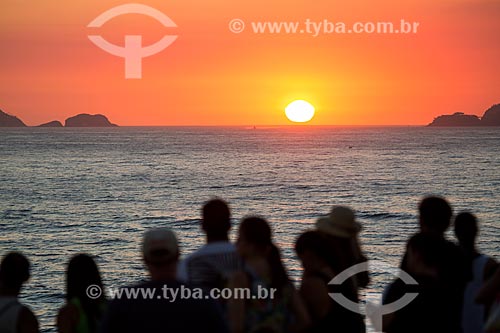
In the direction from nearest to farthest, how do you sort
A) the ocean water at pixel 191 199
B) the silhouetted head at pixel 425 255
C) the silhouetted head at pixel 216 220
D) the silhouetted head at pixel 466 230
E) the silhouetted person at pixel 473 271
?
1. the silhouetted head at pixel 425 255
2. the silhouetted head at pixel 216 220
3. the silhouetted person at pixel 473 271
4. the silhouetted head at pixel 466 230
5. the ocean water at pixel 191 199

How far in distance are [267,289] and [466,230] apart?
2095 mm

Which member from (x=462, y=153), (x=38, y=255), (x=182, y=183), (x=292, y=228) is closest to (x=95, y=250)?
(x=38, y=255)

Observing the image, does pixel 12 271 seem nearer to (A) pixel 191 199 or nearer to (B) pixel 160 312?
(B) pixel 160 312

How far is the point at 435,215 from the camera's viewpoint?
19.8ft

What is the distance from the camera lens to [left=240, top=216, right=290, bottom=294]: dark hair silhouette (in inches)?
201

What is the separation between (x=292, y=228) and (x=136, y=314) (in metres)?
44.1

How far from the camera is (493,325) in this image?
509 cm

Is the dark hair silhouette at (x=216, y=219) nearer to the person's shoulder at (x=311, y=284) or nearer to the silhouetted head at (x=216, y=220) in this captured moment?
the silhouetted head at (x=216, y=220)

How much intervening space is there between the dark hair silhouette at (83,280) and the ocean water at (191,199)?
1908 centimetres

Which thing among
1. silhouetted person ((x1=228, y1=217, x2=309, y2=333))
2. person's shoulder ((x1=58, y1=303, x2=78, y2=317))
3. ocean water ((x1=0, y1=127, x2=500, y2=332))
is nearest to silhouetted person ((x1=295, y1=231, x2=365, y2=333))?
silhouetted person ((x1=228, y1=217, x2=309, y2=333))

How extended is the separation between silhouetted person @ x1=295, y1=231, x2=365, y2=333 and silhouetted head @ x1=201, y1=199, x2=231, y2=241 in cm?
51

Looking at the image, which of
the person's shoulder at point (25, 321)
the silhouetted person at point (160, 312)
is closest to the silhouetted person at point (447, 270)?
the silhouetted person at point (160, 312)

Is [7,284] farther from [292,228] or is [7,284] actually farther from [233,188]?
[233,188]

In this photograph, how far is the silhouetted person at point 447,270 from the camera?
5285 mm
